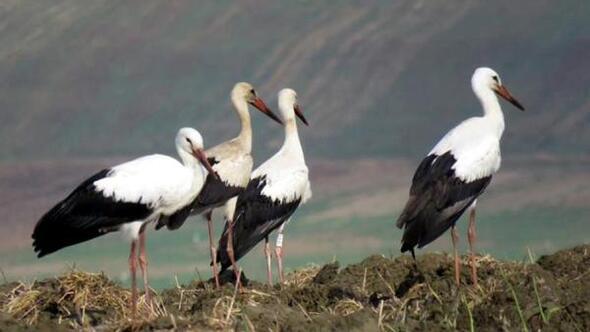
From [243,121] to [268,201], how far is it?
43.6 inches

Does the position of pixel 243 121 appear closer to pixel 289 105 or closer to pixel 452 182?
pixel 289 105

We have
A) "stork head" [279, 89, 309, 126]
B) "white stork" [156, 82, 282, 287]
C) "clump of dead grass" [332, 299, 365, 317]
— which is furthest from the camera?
"stork head" [279, 89, 309, 126]

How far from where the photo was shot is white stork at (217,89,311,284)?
14.0 m

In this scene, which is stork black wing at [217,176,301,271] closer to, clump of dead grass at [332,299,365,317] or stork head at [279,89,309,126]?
stork head at [279,89,309,126]

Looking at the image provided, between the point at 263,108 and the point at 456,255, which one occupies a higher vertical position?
the point at 263,108

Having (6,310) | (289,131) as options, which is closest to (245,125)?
(289,131)

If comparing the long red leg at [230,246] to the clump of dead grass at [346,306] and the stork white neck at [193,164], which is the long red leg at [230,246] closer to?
the stork white neck at [193,164]

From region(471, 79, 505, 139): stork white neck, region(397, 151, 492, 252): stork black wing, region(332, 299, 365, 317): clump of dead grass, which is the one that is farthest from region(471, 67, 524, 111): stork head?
region(332, 299, 365, 317): clump of dead grass

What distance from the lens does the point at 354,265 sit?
43.8 ft

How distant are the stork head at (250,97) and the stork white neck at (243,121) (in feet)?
0.15

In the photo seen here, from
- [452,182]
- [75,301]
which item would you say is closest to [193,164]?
[75,301]

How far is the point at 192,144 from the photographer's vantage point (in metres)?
11.5

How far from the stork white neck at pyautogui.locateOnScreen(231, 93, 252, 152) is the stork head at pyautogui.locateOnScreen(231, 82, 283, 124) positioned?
5 cm

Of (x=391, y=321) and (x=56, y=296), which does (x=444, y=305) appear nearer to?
(x=391, y=321)
